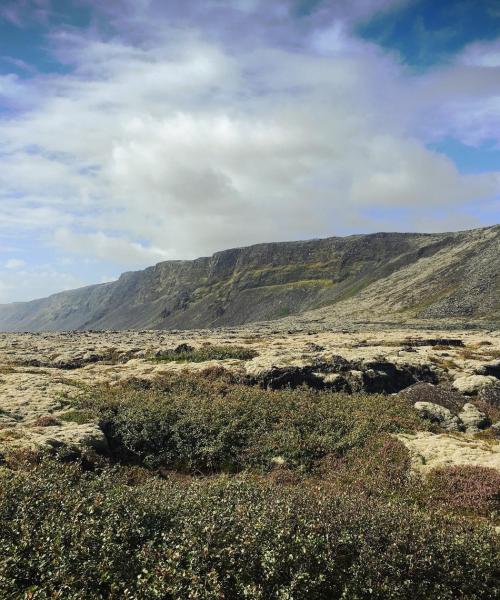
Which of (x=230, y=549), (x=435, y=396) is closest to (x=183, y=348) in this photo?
(x=435, y=396)

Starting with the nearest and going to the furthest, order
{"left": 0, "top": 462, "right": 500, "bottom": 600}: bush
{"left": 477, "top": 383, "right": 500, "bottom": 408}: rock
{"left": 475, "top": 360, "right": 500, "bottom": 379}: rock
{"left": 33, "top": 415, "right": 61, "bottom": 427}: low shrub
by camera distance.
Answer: {"left": 0, "top": 462, "right": 500, "bottom": 600}: bush < {"left": 33, "top": 415, "right": 61, "bottom": 427}: low shrub < {"left": 477, "top": 383, "right": 500, "bottom": 408}: rock < {"left": 475, "top": 360, "right": 500, "bottom": 379}: rock

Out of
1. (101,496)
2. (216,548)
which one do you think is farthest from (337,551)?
(101,496)

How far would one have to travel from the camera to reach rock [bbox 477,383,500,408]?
25.9 meters

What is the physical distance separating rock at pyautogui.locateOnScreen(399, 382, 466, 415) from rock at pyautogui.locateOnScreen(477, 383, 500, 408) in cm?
129

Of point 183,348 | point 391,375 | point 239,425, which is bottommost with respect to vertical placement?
point 239,425

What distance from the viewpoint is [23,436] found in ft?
55.3

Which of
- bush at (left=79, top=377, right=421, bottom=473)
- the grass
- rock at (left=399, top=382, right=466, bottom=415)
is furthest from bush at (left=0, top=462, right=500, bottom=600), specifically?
the grass

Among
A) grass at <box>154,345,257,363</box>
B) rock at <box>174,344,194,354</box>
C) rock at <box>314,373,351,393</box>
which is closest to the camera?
rock at <box>314,373,351,393</box>

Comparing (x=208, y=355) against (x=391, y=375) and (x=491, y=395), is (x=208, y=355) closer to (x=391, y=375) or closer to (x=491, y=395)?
(x=391, y=375)

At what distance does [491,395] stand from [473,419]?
4.84 m

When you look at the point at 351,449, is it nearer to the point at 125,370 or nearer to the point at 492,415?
the point at 492,415

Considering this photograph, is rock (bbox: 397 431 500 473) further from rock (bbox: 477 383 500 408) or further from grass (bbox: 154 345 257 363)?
grass (bbox: 154 345 257 363)

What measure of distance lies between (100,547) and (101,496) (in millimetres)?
2191

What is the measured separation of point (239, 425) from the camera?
67.6 ft
